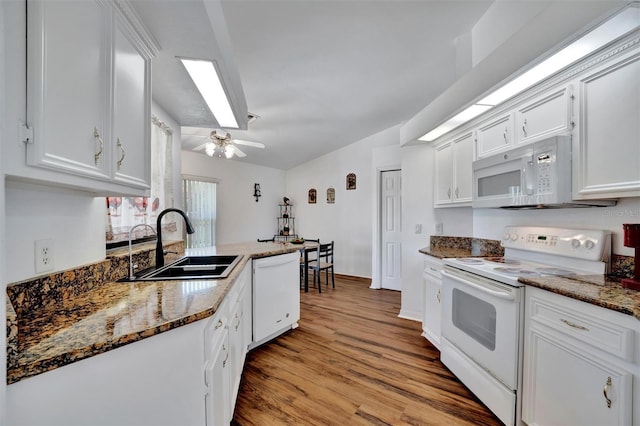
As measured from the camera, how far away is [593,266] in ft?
5.38

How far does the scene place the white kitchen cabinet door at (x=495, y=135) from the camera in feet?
6.72

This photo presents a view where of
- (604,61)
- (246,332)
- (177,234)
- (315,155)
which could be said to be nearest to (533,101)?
(604,61)

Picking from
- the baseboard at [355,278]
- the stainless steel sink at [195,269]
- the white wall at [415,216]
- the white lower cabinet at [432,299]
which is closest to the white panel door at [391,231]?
the baseboard at [355,278]

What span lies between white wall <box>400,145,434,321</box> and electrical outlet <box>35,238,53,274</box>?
309 cm

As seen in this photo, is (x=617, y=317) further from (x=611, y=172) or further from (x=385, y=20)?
(x=385, y=20)

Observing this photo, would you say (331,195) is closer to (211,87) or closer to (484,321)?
(211,87)

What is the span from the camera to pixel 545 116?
1769 mm

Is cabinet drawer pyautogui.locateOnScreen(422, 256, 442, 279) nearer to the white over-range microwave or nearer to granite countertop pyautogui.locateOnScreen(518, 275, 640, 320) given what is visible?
the white over-range microwave

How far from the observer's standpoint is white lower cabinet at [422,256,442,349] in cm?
244

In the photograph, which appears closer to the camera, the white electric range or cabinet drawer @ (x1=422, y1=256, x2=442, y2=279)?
the white electric range

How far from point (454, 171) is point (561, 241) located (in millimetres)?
1105

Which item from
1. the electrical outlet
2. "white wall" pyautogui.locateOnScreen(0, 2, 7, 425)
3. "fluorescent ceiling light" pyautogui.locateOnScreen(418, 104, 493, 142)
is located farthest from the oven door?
the electrical outlet

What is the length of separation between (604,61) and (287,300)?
9.17 feet

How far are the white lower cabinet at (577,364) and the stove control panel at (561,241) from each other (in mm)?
536
